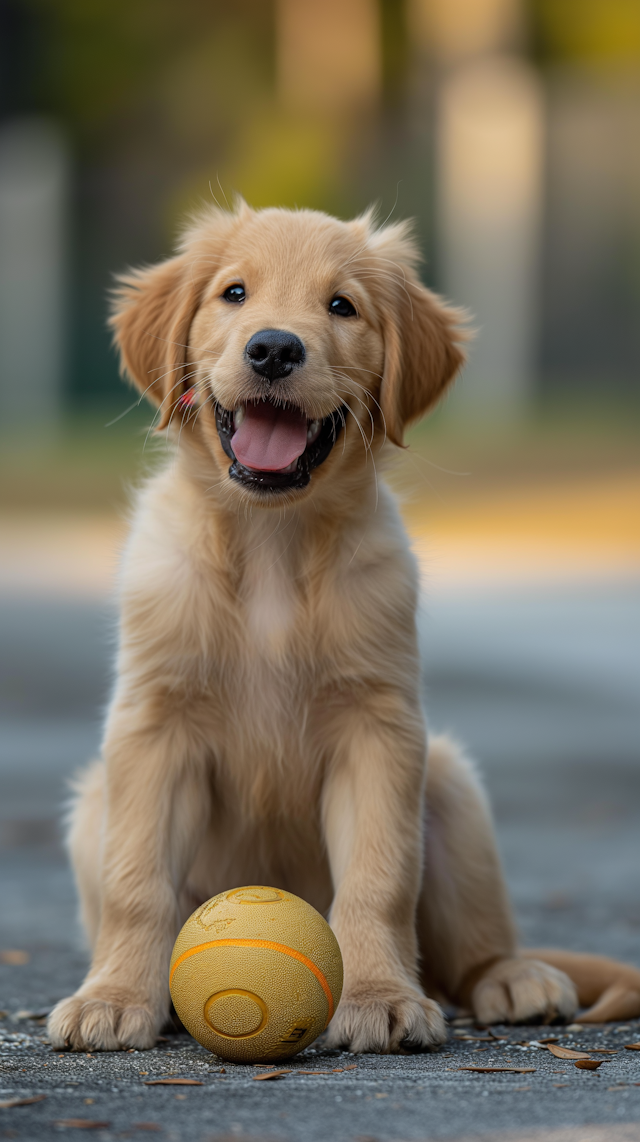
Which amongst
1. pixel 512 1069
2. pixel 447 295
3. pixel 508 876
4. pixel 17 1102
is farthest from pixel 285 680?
pixel 447 295

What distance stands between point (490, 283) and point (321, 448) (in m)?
20.4

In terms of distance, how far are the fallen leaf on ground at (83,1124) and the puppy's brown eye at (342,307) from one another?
7.59 ft

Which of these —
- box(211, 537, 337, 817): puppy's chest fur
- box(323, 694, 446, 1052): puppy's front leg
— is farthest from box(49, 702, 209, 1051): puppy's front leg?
box(323, 694, 446, 1052): puppy's front leg

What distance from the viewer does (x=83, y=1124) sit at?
8.37ft

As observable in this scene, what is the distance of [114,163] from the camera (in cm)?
2733

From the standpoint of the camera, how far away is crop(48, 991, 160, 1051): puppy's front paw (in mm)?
A: 3455

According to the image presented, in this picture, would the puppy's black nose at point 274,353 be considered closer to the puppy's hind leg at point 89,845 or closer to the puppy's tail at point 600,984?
the puppy's hind leg at point 89,845

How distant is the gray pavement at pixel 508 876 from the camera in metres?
2.67

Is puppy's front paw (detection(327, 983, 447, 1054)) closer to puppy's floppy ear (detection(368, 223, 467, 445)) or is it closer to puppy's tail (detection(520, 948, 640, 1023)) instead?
puppy's tail (detection(520, 948, 640, 1023))

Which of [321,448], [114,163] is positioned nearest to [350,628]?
[321,448]

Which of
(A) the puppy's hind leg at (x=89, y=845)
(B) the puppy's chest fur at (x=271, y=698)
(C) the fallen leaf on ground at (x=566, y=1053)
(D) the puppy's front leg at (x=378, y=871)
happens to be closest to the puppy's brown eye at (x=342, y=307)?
(B) the puppy's chest fur at (x=271, y=698)

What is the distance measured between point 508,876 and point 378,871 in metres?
2.94

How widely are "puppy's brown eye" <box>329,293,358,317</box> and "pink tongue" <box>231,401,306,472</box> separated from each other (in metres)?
0.37

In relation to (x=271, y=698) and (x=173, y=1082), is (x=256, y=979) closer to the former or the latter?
(x=173, y=1082)
